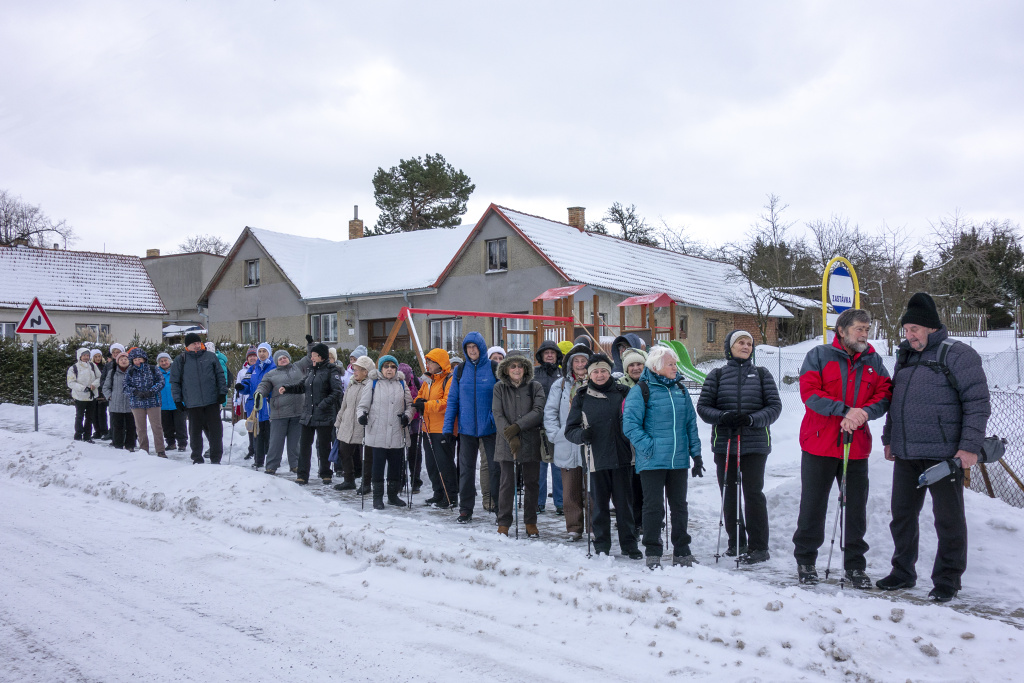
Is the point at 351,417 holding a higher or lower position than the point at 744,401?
lower

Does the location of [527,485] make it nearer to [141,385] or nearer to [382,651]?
[382,651]

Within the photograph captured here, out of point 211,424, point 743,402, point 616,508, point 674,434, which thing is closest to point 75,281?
point 211,424

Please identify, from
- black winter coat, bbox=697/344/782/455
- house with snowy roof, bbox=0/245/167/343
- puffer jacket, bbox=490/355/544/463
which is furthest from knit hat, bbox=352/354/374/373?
house with snowy roof, bbox=0/245/167/343

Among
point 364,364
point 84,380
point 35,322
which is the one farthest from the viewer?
point 35,322

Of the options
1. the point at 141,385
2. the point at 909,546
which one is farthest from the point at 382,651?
the point at 141,385

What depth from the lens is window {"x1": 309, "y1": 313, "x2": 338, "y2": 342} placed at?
35.1m

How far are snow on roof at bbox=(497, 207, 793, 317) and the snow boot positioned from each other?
74.6 feet

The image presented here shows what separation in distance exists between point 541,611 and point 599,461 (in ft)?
6.04

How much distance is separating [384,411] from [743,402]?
4511 mm

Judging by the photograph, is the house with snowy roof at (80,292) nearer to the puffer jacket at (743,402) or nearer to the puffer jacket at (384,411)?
the puffer jacket at (384,411)

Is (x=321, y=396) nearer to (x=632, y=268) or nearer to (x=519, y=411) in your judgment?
(x=519, y=411)

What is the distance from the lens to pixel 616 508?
22.3ft

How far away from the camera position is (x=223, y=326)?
38625 mm

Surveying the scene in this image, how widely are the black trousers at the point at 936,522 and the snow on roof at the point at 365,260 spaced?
27201 mm
